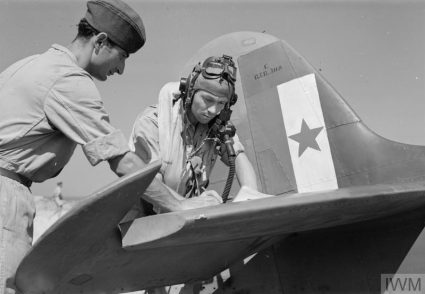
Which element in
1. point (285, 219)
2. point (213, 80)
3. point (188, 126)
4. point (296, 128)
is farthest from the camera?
point (296, 128)

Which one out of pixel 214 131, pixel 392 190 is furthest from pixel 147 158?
pixel 392 190

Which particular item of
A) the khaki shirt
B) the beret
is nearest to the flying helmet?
the beret

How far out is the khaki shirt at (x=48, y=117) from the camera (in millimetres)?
2547

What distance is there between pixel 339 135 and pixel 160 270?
193 centimetres

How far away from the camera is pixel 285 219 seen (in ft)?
9.38

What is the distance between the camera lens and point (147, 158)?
3273mm

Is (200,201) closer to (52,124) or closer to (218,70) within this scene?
(52,124)

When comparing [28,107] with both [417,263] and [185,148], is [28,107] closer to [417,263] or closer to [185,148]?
[185,148]

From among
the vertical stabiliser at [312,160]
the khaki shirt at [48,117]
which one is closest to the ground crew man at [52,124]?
the khaki shirt at [48,117]

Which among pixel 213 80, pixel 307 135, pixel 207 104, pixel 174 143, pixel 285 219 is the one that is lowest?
pixel 285 219

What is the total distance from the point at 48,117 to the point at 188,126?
3.44ft

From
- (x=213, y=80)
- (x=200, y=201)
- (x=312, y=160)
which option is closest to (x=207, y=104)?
(x=213, y=80)

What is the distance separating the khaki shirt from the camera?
2.55 metres

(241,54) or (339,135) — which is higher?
(241,54)
